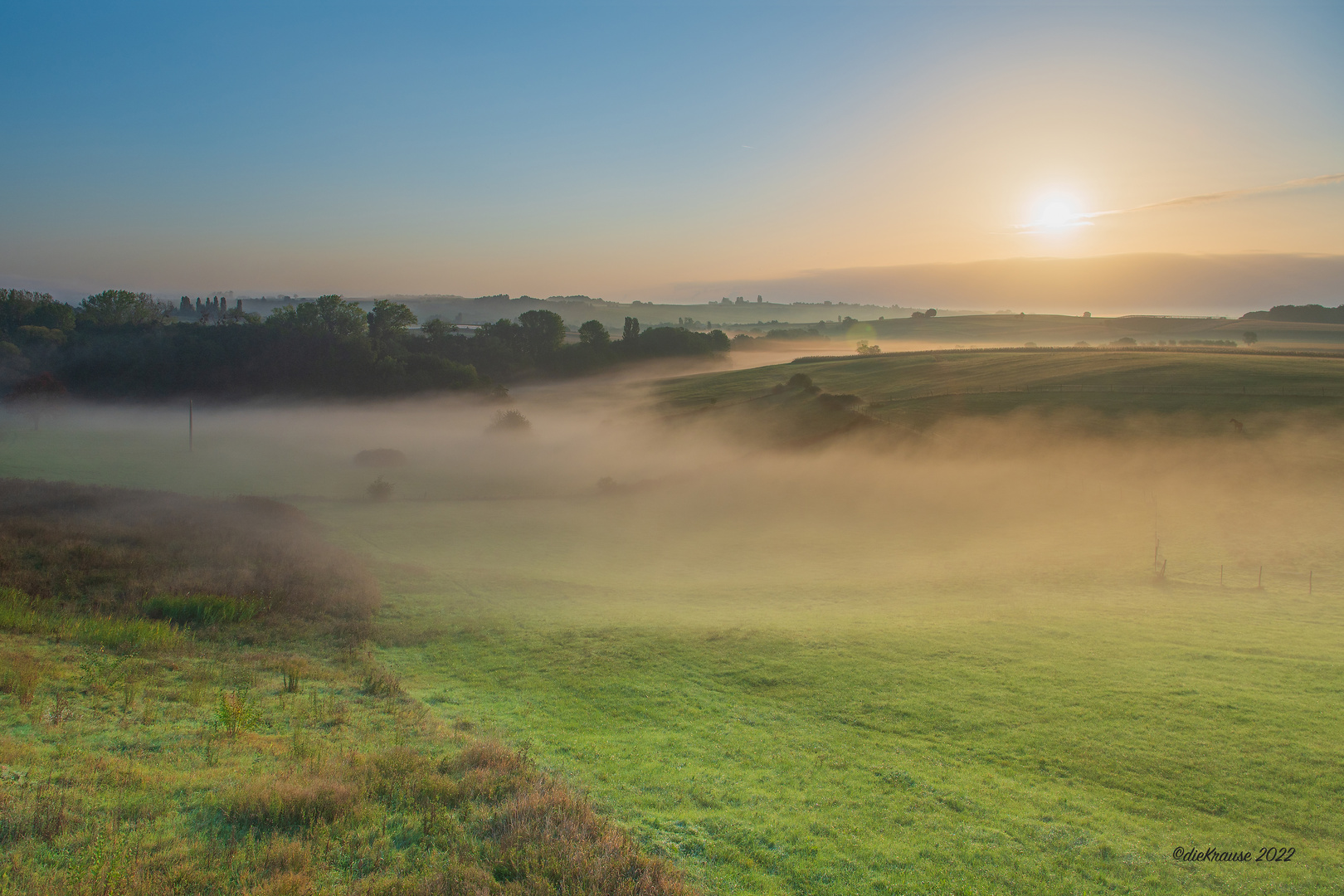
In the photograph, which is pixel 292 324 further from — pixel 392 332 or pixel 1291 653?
pixel 1291 653

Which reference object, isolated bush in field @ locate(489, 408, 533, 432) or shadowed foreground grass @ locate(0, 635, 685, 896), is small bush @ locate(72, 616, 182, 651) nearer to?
shadowed foreground grass @ locate(0, 635, 685, 896)

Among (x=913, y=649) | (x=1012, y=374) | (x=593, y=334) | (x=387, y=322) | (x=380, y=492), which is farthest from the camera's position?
(x=593, y=334)

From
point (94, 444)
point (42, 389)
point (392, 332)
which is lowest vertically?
point (94, 444)

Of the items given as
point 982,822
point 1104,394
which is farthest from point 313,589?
point 1104,394

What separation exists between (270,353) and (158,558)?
3721 inches

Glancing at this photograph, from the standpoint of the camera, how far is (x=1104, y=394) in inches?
2355

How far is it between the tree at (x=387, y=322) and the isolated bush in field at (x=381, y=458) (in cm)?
4834

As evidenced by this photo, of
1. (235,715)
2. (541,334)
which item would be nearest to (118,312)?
(541,334)

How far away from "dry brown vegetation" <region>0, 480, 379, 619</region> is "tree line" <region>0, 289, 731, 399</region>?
66870 mm

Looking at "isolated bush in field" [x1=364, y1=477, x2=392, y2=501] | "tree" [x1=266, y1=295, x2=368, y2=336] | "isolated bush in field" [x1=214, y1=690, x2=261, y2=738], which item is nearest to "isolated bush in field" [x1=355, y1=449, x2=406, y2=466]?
"isolated bush in field" [x1=364, y1=477, x2=392, y2=501]

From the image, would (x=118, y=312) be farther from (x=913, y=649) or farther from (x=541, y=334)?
(x=913, y=649)

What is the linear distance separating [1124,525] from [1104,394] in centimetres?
3089

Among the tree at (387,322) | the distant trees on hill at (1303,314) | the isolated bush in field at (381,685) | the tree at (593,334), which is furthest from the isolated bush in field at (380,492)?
the distant trees on hill at (1303,314)

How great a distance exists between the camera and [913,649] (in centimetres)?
1645
